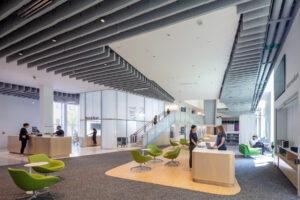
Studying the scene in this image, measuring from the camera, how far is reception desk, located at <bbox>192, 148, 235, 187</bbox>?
5.07m

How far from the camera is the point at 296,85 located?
4.85 m

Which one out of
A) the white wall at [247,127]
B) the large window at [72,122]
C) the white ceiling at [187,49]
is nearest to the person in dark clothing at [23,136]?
the white ceiling at [187,49]

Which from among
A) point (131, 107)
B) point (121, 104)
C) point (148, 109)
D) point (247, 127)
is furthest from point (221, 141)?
point (148, 109)

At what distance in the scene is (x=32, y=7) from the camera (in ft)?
13.5

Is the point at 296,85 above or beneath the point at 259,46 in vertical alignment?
beneath

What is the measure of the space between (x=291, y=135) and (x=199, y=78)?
195 inches

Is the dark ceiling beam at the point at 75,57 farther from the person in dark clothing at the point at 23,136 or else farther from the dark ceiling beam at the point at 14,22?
the person in dark clothing at the point at 23,136

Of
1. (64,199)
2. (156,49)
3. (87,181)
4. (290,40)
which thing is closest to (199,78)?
(156,49)

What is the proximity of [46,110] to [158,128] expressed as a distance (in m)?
7.62

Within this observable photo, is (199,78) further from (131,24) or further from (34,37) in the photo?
(34,37)

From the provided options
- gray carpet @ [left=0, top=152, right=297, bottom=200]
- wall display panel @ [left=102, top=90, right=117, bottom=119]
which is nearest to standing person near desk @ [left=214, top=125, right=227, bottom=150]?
gray carpet @ [left=0, top=152, right=297, bottom=200]

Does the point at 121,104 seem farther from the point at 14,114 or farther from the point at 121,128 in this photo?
the point at 14,114

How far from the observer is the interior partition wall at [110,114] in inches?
556

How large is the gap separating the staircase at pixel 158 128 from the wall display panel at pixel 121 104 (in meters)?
2.10
